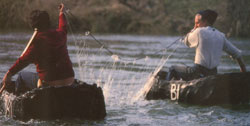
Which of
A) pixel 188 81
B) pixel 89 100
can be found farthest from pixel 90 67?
pixel 89 100

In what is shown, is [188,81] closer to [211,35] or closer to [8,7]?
[211,35]

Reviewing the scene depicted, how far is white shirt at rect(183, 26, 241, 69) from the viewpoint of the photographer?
10172 millimetres

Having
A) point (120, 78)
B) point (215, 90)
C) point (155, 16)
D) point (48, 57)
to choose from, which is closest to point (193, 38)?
point (215, 90)

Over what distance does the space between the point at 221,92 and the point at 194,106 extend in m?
0.58

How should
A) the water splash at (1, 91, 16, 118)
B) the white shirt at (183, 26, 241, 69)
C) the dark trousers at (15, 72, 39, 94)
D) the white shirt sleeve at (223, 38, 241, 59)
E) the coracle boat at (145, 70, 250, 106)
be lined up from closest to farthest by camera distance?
the water splash at (1, 91, 16, 118)
the dark trousers at (15, 72, 39, 94)
the coracle boat at (145, 70, 250, 106)
the white shirt at (183, 26, 241, 69)
the white shirt sleeve at (223, 38, 241, 59)

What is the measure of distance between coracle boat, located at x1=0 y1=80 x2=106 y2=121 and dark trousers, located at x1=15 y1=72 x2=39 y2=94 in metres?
0.77

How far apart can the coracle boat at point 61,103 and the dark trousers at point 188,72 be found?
2.79m

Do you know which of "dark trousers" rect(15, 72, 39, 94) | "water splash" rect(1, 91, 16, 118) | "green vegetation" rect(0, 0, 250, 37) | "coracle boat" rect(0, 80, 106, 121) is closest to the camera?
"coracle boat" rect(0, 80, 106, 121)

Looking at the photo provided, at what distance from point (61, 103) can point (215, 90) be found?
3.31 meters

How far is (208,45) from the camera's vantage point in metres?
10.2

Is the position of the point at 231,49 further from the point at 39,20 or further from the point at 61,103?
the point at 39,20

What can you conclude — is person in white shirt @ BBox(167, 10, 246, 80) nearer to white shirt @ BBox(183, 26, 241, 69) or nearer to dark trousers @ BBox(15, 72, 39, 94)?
white shirt @ BBox(183, 26, 241, 69)

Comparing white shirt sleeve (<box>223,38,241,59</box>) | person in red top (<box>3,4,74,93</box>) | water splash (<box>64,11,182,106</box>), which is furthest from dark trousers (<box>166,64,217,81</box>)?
person in red top (<box>3,4,74,93</box>)

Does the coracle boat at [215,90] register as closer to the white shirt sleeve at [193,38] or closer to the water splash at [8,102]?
the white shirt sleeve at [193,38]
